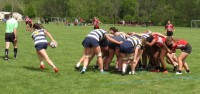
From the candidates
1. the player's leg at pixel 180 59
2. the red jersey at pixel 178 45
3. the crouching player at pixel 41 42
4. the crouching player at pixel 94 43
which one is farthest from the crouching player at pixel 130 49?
the crouching player at pixel 41 42

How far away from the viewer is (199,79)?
12.4 meters

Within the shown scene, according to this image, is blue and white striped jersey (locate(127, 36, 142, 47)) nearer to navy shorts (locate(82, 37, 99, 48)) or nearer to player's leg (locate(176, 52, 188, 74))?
navy shorts (locate(82, 37, 99, 48))

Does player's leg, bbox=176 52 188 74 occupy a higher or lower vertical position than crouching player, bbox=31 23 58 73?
lower

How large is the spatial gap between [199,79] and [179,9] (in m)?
88.0

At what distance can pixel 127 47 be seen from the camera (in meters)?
12.8

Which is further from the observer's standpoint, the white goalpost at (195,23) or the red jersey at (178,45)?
the white goalpost at (195,23)

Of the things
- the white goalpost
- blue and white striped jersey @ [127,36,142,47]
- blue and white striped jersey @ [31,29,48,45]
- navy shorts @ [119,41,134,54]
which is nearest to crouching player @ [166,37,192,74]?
blue and white striped jersey @ [127,36,142,47]

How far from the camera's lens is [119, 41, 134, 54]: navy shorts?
12.8m

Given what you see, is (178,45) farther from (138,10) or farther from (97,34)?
(138,10)

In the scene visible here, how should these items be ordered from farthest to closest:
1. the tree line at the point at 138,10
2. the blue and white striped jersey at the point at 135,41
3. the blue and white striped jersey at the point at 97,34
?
the tree line at the point at 138,10
the blue and white striped jersey at the point at 135,41
the blue and white striped jersey at the point at 97,34

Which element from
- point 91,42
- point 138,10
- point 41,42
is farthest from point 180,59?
point 138,10

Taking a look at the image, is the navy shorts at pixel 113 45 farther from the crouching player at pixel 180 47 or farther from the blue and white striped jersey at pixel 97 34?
the crouching player at pixel 180 47

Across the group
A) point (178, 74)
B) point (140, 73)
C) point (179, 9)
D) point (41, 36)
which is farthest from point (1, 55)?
point (179, 9)

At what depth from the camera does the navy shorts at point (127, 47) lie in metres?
12.8
